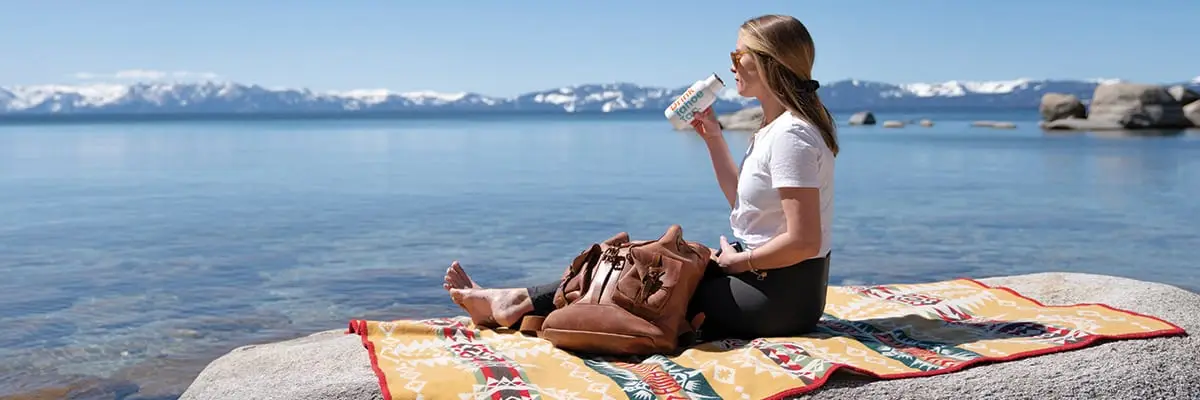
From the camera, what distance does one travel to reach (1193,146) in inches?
1398

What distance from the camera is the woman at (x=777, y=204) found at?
4594mm

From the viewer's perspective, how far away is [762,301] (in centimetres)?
488

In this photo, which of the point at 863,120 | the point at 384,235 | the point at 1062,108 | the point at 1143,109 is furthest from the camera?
the point at 863,120

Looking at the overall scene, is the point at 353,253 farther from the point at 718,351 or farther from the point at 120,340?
the point at 718,351

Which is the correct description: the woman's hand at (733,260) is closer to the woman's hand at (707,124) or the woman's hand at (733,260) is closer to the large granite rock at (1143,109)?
the woman's hand at (707,124)

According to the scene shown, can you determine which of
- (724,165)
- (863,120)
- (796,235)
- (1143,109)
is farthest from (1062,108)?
(796,235)

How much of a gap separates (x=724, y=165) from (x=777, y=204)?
0.66 metres

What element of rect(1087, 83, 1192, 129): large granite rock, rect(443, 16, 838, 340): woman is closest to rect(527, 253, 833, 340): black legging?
rect(443, 16, 838, 340): woman

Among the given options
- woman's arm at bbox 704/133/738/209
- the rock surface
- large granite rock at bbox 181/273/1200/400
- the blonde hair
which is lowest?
the rock surface

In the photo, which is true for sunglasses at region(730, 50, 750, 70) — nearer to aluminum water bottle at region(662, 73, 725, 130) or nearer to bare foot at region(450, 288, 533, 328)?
aluminum water bottle at region(662, 73, 725, 130)

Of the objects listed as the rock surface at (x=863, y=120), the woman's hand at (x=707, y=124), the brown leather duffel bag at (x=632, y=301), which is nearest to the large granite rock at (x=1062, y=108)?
the rock surface at (x=863, y=120)

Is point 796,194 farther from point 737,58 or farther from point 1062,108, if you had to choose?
point 1062,108

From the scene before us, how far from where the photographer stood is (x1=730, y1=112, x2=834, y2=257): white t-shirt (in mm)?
4551

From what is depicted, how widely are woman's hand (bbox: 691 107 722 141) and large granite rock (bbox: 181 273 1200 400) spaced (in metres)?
1.40
